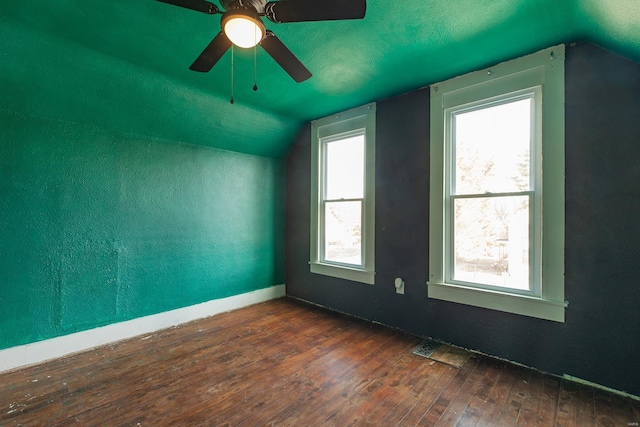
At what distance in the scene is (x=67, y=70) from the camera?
7.71 feet

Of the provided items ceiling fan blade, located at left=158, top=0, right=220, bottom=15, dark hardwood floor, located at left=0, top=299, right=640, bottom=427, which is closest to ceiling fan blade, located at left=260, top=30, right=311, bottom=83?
ceiling fan blade, located at left=158, top=0, right=220, bottom=15

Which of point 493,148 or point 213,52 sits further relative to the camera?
point 493,148

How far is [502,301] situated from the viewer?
2521 millimetres

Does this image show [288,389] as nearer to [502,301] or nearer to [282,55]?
[502,301]

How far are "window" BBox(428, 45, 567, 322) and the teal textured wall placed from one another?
252cm

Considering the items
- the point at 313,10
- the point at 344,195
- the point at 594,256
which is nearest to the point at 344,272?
the point at 344,195

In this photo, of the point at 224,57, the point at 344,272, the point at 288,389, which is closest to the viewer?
the point at 288,389

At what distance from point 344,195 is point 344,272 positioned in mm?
993

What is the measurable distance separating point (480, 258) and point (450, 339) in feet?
2.75

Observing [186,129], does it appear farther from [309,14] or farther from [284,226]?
[309,14]

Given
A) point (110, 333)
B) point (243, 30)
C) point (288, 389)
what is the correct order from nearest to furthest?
point (243, 30) → point (288, 389) → point (110, 333)

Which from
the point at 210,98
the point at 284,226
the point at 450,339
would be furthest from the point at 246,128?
the point at 450,339

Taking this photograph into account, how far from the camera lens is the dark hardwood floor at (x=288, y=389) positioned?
183 cm

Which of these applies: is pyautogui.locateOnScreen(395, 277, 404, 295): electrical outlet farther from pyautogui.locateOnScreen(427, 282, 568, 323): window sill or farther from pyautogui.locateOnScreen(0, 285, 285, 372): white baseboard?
pyautogui.locateOnScreen(0, 285, 285, 372): white baseboard
